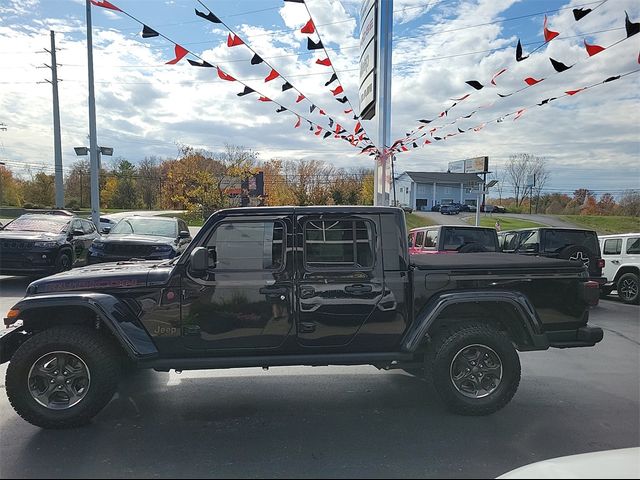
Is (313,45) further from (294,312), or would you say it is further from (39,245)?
(39,245)

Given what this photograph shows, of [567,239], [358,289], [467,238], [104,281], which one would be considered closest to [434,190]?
[567,239]

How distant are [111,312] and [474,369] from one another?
3.32m

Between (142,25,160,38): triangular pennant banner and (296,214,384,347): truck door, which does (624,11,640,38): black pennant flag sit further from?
(142,25,160,38): triangular pennant banner

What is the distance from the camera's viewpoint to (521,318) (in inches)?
172

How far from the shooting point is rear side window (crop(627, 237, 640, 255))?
36.2 ft

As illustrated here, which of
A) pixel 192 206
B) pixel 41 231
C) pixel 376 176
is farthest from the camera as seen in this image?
pixel 192 206

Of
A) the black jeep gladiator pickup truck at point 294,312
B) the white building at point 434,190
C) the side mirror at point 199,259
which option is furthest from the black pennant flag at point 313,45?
the white building at point 434,190

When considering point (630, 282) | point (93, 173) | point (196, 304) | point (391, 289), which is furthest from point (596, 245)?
point (93, 173)

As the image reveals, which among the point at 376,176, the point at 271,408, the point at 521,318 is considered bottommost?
the point at 271,408

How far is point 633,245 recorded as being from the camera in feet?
36.6

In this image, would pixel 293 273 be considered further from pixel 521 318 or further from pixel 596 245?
pixel 596 245

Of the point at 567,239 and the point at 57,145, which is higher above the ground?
the point at 57,145

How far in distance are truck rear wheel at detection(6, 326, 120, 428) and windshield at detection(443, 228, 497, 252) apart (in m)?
8.06

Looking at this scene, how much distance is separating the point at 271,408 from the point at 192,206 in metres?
38.2
